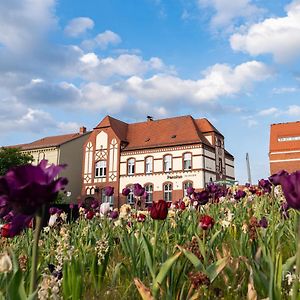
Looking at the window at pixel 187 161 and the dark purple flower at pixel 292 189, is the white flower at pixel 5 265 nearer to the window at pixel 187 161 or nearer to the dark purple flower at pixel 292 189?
the dark purple flower at pixel 292 189

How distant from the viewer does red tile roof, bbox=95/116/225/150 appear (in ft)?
114

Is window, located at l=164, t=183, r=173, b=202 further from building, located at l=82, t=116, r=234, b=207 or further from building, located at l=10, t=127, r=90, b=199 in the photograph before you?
building, located at l=10, t=127, r=90, b=199

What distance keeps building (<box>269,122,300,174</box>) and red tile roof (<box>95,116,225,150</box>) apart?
8915 millimetres

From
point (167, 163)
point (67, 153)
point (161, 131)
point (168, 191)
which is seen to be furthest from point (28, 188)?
point (67, 153)

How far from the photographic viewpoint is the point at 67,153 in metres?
40.1

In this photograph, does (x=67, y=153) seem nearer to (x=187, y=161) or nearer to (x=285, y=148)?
(x=187, y=161)

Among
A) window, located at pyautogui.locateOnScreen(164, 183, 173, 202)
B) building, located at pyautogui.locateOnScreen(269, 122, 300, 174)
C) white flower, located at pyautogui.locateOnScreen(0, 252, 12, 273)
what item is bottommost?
white flower, located at pyautogui.locateOnScreen(0, 252, 12, 273)

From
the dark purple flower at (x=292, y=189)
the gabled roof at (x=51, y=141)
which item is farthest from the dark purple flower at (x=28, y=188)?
the gabled roof at (x=51, y=141)

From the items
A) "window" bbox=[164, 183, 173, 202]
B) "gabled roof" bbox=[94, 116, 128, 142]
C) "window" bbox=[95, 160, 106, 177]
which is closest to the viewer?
"window" bbox=[164, 183, 173, 202]

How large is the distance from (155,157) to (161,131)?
129 inches

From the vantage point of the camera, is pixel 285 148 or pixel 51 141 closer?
pixel 285 148

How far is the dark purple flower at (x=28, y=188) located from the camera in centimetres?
116

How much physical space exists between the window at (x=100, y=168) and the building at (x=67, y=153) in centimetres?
354

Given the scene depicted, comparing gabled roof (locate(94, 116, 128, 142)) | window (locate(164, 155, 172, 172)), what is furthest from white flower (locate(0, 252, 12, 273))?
gabled roof (locate(94, 116, 128, 142))
